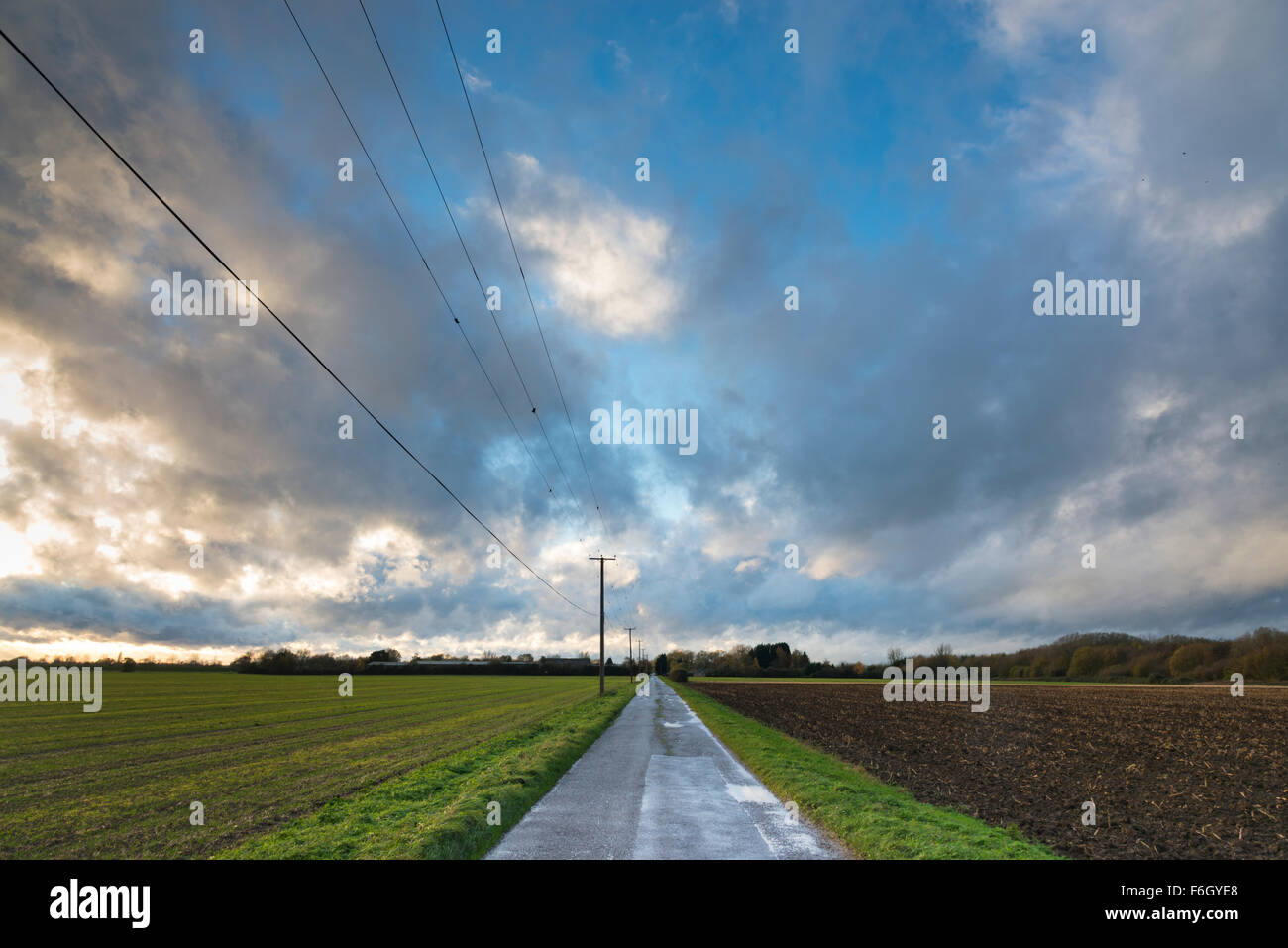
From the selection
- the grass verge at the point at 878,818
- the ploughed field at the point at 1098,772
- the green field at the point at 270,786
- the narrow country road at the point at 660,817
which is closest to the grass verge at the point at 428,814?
the green field at the point at 270,786

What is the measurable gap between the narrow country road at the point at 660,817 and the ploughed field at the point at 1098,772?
177 inches

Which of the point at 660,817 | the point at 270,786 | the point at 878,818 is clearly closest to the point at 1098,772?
the point at 878,818

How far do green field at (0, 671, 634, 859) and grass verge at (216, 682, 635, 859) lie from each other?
1.7 inches

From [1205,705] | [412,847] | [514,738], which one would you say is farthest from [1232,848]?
[1205,705]

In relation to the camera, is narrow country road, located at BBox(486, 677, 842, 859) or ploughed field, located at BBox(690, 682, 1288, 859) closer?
narrow country road, located at BBox(486, 677, 842, 859)

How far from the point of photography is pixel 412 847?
8758 millimetres

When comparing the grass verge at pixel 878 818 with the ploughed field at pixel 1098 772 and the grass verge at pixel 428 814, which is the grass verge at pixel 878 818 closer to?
the ploughed field at pixel 1098 772

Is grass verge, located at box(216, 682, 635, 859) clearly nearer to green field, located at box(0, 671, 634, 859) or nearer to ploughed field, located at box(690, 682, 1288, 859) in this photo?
green field, located at box(0, 671, 634, 859)

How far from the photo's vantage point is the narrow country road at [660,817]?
30.6 ft

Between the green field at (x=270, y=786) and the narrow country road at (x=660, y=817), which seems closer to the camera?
the narrow country road at (x=660, y=817)

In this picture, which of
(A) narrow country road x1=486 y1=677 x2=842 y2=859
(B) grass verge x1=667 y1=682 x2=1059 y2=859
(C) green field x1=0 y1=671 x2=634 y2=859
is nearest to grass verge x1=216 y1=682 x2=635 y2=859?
(C) green field x1=0 y1=671 x2=634 y2=859

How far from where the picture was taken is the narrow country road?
368 inches

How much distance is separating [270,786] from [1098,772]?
24179 mm

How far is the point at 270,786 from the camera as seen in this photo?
715 inches
